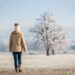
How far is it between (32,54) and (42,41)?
3656mm

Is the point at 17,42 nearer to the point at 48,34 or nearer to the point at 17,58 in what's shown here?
the point at 17,58

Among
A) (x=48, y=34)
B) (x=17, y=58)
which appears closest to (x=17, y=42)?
(x=17, y=58)

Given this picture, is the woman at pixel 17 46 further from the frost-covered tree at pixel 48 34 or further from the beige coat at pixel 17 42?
the frost-covered tree at pixel 48 34

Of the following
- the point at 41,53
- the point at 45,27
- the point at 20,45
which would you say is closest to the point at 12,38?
the point at 20,45

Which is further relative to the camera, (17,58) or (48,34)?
(48,34)

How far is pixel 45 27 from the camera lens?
19688mm

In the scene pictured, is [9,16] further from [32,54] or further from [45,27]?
[45,27]

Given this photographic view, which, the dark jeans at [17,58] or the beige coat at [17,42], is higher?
the beige coat at [17,42]

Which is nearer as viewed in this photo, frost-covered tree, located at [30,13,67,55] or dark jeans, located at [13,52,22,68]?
dark jeans, located at [13,52,22,68]

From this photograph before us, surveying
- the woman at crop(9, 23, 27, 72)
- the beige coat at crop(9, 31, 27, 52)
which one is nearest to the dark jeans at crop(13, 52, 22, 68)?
the woman at crop(9, 23, 27, 72)

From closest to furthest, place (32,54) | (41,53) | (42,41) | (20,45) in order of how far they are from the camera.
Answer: (20,45) < (32,54) < (41,53) < (42,41)

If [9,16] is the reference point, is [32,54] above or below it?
below

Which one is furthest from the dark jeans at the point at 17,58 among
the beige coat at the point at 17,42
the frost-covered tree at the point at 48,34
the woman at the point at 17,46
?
the frost-covered tree at the point at 48,34

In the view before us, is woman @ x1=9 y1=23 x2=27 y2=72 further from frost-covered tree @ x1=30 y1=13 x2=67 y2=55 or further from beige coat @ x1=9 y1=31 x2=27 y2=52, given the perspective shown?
frost-covered tree @ x1=30 y1=13 x2=67 y2=55
